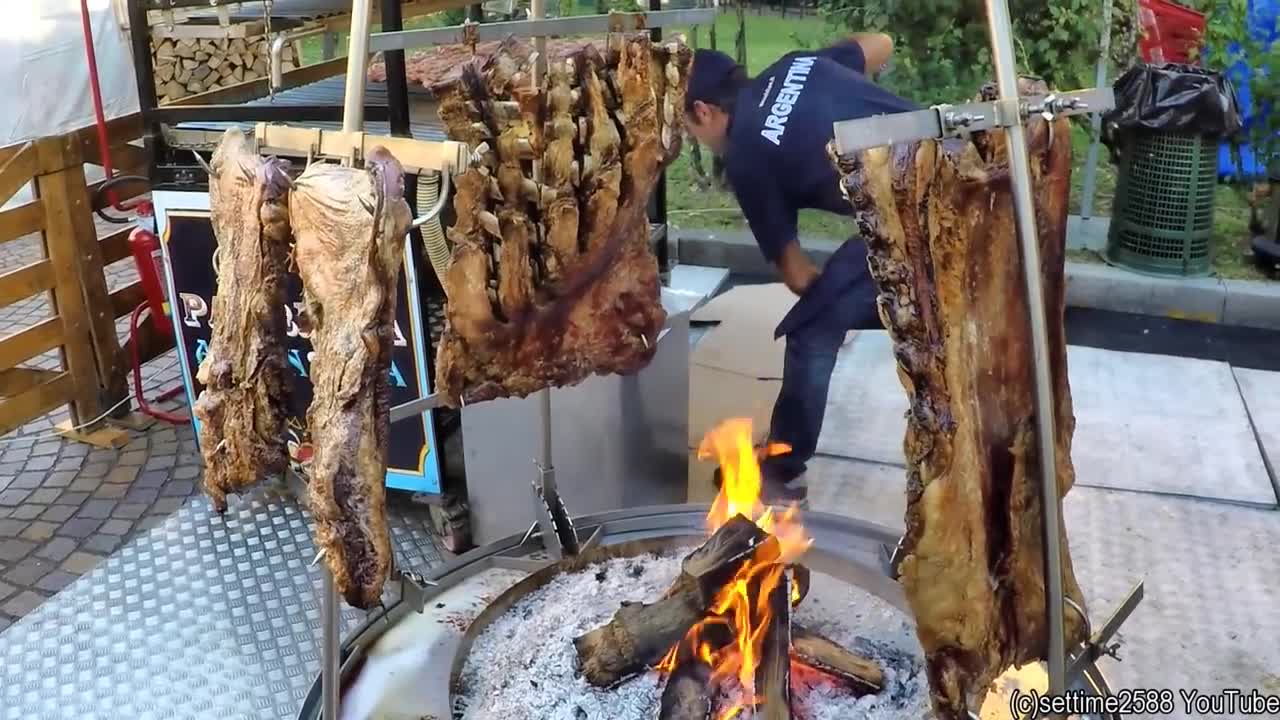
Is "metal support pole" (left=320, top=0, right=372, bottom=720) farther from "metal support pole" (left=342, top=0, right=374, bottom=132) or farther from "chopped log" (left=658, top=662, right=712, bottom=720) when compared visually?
"chopped log" (left=658, top=662, right=712, bottom=720)

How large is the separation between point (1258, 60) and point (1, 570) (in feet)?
26.0

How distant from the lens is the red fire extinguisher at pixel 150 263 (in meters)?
4.97

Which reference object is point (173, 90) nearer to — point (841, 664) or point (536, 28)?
point (536, 28)

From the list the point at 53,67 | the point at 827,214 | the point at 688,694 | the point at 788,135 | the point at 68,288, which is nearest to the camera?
the point at 688,694

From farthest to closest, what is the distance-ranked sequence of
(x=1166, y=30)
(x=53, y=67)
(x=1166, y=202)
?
(x=1166, y=30) < (x=1166, y=202) < (x=53, y=67)

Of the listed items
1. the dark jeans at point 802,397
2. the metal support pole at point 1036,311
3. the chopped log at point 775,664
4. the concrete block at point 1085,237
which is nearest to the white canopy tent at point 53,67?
the dark jeans at point 802,397

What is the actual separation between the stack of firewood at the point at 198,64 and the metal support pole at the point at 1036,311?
531 centimetres

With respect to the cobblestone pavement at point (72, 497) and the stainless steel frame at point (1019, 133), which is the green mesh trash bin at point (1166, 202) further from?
the cobblestone pavement at point (72, 497)

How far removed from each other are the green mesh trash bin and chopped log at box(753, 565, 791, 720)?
5.53m

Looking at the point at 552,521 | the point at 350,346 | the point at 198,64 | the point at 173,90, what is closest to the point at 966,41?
the point at 198,64

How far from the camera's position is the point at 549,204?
237 centimetres

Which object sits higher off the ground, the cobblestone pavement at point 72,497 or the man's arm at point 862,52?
the man's arm at point 862,52

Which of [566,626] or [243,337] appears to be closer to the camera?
[243,337]

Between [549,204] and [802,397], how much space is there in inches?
85.2
